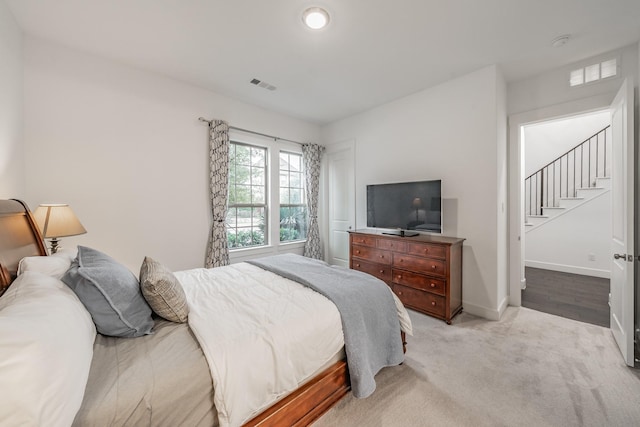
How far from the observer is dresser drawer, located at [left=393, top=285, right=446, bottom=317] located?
2791 mm

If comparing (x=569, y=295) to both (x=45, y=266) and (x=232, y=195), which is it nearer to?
(x=232, y=195)

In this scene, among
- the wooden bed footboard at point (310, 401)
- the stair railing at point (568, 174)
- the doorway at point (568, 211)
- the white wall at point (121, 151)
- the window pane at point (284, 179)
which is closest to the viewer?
the wooden bed footboard at point (310, 401)

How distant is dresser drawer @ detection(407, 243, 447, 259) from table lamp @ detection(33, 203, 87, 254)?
327 cm

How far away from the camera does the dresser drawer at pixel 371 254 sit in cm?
328

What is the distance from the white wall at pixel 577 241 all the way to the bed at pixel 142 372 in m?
5.34

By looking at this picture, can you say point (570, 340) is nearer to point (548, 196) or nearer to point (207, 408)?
point (207, 408)

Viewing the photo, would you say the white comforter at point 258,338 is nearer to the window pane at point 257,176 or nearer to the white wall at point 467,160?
the white wall at point 467,160

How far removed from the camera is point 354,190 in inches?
171

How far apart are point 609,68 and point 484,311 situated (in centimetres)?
283

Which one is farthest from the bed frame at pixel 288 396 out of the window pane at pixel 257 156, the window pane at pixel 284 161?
the window pane at pixel 284 161

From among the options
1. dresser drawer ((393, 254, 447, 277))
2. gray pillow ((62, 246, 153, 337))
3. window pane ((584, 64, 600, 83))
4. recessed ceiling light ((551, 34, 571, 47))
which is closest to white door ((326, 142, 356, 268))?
dresser drawer ((393, 254, 447, 277))

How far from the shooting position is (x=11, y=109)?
2041mm

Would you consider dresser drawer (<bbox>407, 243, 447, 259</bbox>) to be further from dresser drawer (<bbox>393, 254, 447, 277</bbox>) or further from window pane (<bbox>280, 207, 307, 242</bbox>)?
window pane (<bbox>280, 207, 307, 242</bbox>)

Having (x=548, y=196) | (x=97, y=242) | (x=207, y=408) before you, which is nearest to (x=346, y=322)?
(x=207, y=408)
